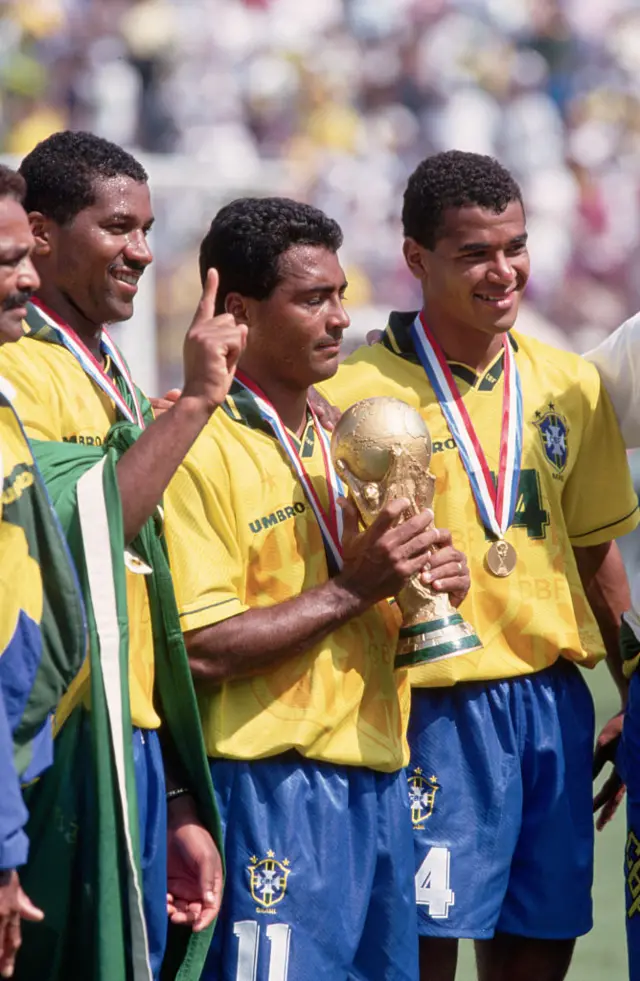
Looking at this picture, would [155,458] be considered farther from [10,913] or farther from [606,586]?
[606,586]

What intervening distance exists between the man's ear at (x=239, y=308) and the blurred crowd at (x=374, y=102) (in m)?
6.00

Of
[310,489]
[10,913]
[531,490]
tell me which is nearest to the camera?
[10,913]

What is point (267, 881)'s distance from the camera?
10.9ft

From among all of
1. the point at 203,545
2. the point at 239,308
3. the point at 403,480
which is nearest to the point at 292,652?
the point at 203,545

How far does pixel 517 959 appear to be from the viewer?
3.97 meters

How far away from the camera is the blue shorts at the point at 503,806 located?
382 centimetres

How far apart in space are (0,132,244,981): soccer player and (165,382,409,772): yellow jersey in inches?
4.4

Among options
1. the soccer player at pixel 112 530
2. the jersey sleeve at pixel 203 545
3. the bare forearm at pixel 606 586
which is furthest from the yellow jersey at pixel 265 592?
the bare forearm at pixel 606 586

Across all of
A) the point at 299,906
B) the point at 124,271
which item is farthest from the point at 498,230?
the point at 299,906

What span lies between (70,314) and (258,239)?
0.46m

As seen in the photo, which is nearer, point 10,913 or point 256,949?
point 10,913

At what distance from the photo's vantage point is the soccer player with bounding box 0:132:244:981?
2943mm

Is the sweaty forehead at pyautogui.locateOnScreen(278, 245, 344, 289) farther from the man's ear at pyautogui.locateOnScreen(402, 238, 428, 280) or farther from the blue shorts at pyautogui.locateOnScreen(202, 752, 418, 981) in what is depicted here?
the blue shorts at pyautogui.locateOnScreen(202, 752, 418, 981)

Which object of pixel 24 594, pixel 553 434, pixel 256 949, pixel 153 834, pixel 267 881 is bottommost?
pixel 256 949
